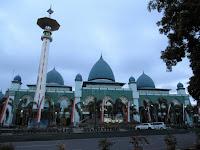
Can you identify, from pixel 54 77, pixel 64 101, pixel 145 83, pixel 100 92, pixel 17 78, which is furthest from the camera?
pixel 145 83

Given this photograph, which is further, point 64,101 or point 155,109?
point 64,101

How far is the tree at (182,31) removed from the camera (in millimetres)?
8852

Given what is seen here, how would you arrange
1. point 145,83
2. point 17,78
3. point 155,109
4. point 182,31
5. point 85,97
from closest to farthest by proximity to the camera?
1. point 182,31
2. point 155,109
3. point 85,97
4. point 17,78
5. point 145,83

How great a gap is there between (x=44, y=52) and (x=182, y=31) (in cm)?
3754

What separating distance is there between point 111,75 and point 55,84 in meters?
20.3

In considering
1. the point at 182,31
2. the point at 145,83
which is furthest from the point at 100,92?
the point at 182,31

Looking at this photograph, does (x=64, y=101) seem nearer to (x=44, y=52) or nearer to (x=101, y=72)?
(x=44, y=52)

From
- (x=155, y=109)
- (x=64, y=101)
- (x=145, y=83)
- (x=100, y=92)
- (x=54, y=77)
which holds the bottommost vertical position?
(x=155, y=109)

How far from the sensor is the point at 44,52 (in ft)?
133

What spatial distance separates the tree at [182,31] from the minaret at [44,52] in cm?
3276

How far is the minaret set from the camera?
121ft

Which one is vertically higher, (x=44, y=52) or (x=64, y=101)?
(x=44, y=52)

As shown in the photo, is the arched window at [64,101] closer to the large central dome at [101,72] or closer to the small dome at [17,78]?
the large central dome at [101,72]

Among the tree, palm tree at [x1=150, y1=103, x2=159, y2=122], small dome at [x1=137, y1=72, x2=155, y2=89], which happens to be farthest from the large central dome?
the tree
